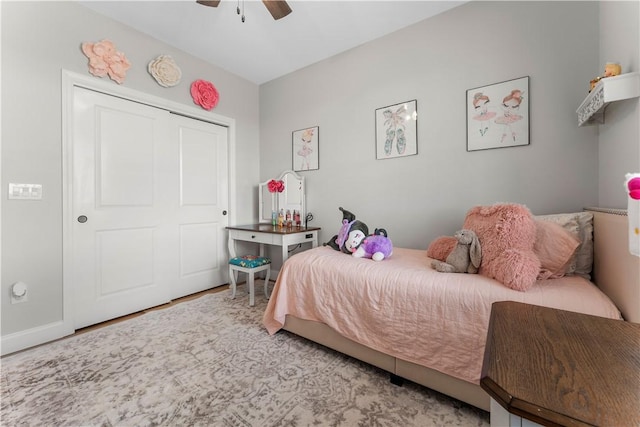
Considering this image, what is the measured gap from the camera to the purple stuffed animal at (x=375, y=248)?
1858 millimetres

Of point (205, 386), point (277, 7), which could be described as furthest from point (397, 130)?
point (205, 386)

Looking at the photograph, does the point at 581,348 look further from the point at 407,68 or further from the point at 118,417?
the point at 407,68

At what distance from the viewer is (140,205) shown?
2.52 m

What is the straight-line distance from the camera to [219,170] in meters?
3.19

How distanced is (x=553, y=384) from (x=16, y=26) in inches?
132

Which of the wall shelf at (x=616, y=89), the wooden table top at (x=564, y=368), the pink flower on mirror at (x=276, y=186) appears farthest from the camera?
the pink flower on mirror at (x=276, y=186)

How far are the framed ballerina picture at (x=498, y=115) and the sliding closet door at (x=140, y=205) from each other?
273cm

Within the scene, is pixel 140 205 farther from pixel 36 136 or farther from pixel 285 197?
pixel 285 197

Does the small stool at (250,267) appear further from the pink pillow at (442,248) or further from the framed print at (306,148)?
the pink pillow at (442,248)

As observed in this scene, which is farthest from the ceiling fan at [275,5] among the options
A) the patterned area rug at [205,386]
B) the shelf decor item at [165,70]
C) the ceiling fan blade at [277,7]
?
the patterned area rug at [205,386]

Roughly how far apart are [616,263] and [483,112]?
1362 mm

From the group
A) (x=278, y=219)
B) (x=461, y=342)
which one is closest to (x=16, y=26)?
(x=278, y=219)

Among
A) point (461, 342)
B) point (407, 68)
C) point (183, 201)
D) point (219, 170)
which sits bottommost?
point (461, 342)

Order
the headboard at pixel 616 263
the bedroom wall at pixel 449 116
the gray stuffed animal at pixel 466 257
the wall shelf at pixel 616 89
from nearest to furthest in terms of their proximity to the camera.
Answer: the headboard at pixel 616 263
the wall shelf at pixel 616 89
the gray stuffed animal at pixel 466 257
the bedroom wall at pixel 449 116
